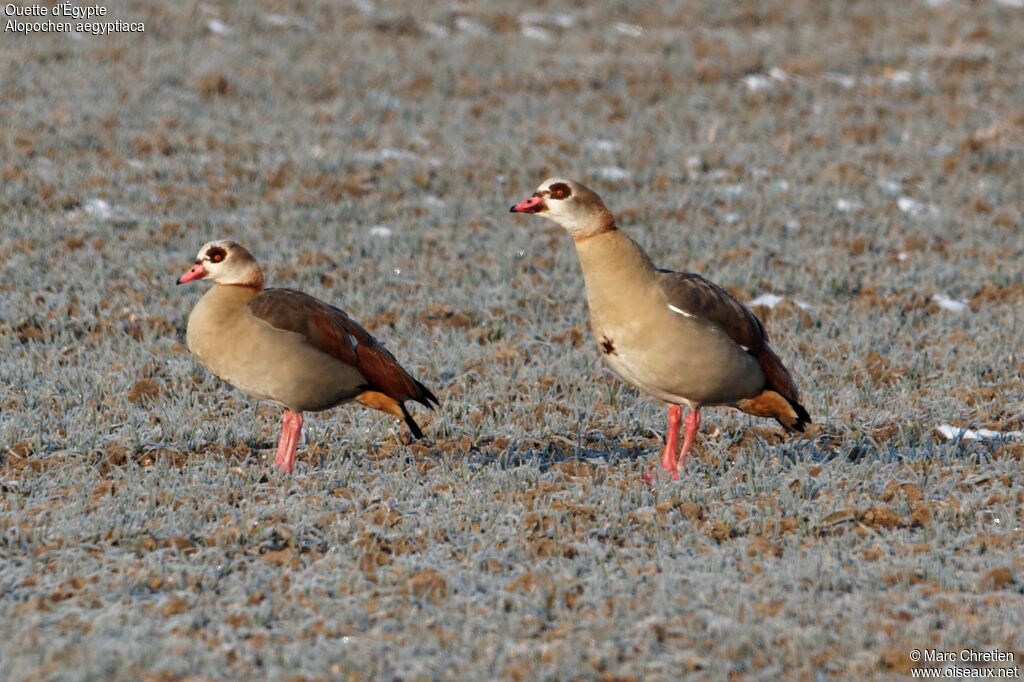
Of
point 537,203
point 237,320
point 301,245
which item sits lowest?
point 301,245

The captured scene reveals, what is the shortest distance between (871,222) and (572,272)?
4296 mm

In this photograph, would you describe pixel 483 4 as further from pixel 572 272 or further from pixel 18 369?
pixel 18 369

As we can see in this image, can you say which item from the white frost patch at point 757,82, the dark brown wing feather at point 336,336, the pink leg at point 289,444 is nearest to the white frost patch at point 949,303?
the dark brown wing feather at point 336,336

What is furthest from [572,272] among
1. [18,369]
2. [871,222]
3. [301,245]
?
[18,369]

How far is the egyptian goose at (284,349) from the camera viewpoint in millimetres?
7793

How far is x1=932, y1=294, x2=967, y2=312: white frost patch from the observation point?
13273 millimetres

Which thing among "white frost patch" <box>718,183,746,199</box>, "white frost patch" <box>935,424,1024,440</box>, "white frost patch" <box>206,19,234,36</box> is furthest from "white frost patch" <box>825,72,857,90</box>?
"white frost patch" <box>935,424,1024,440</box>

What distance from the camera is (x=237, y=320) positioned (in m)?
7.85

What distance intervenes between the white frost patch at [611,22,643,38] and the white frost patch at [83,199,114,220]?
12.6 meters

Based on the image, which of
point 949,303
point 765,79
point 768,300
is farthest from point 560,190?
point 765,79

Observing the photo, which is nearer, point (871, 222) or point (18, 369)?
point (18, 369)

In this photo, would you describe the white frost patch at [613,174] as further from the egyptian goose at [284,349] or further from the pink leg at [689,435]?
the egyptian goose at [284,349]

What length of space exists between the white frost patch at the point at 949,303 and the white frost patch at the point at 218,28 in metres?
14.4

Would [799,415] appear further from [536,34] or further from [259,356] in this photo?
[536,34]
